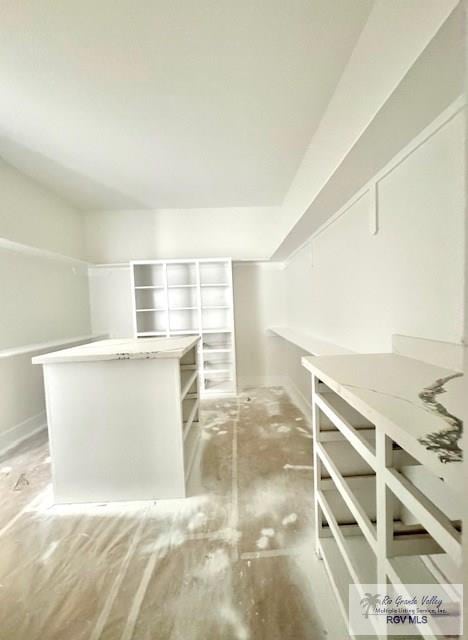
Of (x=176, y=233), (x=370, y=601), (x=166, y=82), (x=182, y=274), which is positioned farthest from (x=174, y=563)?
(x=176, y=233)

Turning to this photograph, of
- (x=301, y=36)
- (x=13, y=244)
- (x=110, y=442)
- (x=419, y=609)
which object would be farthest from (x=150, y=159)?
(x=419, y=609)

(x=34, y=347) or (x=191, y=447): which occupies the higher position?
(x=34, y=347)

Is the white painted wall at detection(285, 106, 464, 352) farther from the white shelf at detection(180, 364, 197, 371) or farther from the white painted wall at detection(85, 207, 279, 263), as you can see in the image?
the white painted wall at detection(85, 207, 279, 263)

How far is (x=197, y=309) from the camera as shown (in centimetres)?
379

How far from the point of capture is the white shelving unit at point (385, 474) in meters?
0.55

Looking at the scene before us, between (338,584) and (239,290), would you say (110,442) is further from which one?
(239,290)

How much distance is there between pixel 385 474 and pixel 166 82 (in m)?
2.19

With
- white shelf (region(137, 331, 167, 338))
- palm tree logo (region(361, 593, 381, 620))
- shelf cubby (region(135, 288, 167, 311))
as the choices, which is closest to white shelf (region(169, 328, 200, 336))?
white shelf (region(137, 331, 167, 338))

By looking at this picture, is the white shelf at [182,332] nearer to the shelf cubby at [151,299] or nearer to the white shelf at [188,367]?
the shelf cubby at [151,299]

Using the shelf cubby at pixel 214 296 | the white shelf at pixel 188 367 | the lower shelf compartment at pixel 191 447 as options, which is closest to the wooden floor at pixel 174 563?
the lower shelf compartment at pixel 191 447

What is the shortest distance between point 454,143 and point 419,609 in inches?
53.3

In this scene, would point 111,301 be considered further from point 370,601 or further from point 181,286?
point 370,601

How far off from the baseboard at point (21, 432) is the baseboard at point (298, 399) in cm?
277

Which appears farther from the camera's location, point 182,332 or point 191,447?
point 182,332
